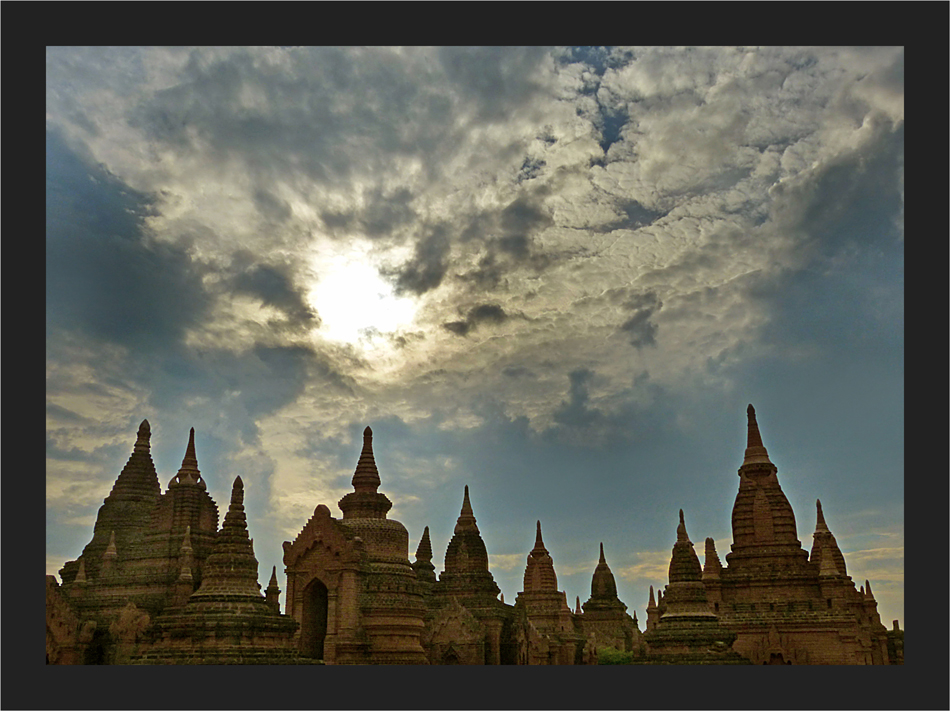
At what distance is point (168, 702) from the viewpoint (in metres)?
25.9

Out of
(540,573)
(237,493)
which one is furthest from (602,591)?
(237,493)

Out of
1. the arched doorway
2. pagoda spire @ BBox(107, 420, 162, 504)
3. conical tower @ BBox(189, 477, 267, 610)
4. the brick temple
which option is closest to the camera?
conical tower @ BBox(189, 477, 267, 610)

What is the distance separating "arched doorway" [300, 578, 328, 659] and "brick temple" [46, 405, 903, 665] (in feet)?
0.21

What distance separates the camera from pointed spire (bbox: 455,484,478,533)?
188 feet

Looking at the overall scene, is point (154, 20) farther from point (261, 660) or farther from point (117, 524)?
point (117, 524)

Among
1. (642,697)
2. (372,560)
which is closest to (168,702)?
(642,697)

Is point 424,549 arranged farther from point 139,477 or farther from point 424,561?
point 139,477

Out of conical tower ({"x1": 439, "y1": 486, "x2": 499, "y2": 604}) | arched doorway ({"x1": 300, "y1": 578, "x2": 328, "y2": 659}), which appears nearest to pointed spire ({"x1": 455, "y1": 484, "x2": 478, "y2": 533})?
conical tower ({"x1": 439, "y1": 486, "x2": 499, "y2": 604})

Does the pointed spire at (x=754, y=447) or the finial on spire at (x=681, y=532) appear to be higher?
the pointed spire at (x=754, y=447)

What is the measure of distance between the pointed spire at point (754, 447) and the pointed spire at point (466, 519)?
1666 cm

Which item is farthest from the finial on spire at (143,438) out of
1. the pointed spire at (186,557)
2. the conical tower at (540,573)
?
the conical tower at (540,573)

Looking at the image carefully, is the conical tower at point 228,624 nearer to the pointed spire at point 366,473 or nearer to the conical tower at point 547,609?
the pointed spire at point 366,473

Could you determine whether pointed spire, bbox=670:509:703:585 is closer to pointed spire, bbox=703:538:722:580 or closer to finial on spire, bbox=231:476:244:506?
pointed spire, bbox=703:538:722:580

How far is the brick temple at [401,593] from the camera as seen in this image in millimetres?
42281
